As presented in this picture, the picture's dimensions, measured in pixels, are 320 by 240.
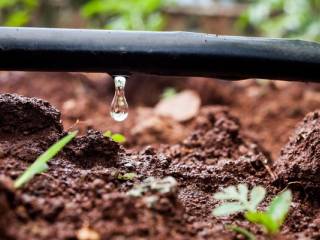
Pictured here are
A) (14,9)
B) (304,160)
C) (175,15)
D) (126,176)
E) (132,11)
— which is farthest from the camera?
(175,15)

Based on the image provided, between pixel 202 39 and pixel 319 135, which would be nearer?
pixel 202 39

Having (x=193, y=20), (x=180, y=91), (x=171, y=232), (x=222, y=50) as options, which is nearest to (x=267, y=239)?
(x=171, y=232)

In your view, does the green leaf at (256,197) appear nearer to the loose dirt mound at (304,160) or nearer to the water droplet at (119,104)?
the loose dirt mound at (304,160)

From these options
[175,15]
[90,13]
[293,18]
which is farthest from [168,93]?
[175,15]

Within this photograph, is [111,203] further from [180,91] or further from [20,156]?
[180,91]

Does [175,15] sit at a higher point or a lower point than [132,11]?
higher

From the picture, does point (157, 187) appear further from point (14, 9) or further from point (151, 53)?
point (14, 9)
